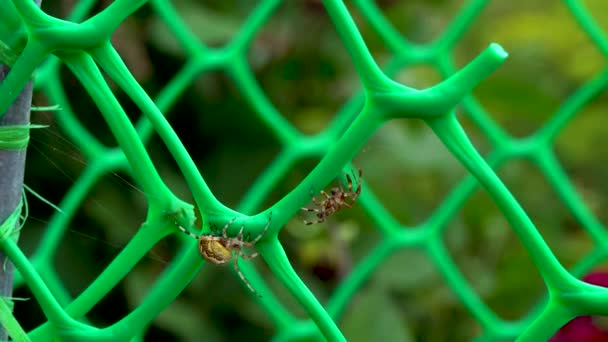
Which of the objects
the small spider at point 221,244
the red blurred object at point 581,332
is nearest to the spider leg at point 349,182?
the small spider at point 221,244

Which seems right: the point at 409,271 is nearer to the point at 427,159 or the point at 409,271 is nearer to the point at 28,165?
the point at 427,159

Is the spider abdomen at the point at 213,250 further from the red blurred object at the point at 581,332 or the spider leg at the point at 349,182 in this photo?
the red blurred object at the point at 581,332

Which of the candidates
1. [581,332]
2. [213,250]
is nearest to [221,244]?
[213,250]

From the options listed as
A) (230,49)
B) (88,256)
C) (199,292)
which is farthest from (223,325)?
(230,49)

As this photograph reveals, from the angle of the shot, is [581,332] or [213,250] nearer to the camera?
[213,250]

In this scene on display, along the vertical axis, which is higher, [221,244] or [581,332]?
[221,244]

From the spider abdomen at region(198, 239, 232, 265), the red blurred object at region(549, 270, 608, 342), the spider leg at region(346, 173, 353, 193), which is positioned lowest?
the red blurred object at region(549, 270, 608, 342)

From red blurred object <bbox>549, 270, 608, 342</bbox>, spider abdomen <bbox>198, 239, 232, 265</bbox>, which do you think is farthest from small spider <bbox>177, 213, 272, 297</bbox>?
red blurred object <bbox>549, 270, 608, 342</bbox>

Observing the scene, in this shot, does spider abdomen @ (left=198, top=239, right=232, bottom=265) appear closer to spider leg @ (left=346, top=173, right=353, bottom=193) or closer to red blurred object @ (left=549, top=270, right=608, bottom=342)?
spider leg @ (left=346, top=173, right=353, bottom=193)

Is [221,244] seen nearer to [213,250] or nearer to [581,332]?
[213,250]

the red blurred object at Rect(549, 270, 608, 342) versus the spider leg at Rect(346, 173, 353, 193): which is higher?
the spider leg at Rect(346, 173, 353, 193)
